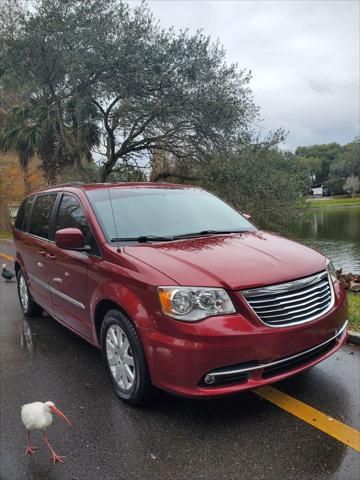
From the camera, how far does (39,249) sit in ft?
16.2

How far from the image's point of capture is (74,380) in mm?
3850

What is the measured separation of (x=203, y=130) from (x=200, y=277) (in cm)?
1153

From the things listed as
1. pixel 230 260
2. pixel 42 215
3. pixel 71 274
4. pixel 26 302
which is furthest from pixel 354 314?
pixel 26 302

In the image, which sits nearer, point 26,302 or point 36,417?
point 36,417

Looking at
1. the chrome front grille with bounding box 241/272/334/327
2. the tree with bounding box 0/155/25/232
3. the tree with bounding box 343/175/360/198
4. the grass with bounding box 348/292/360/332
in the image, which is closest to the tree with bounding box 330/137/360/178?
the tree with bounding box 343/175/360/198

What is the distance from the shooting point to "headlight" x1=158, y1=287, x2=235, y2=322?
110 inches

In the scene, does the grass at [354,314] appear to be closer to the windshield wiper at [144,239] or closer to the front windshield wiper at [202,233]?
the front windshield wiper at [202,233]

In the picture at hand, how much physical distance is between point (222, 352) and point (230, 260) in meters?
0.71

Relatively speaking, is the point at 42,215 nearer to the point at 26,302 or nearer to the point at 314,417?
the point at 26,302

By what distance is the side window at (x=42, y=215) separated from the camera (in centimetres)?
488

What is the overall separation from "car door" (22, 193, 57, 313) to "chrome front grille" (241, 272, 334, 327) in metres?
2.63

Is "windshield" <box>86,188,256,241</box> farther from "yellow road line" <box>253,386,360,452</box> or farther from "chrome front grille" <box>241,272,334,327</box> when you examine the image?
"yellow road line" <box>253,386,360,452</box>

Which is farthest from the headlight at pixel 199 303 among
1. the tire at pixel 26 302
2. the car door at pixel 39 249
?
the tire at pixel 26 302

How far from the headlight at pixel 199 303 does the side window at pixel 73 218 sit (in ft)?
3.54
